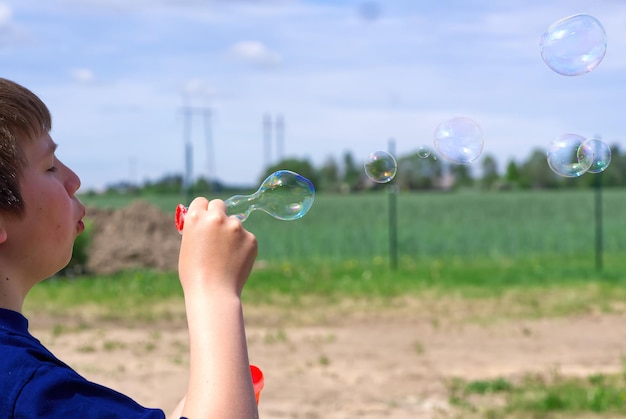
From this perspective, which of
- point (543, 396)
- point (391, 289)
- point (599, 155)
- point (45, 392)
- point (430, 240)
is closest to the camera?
point (45, 392)

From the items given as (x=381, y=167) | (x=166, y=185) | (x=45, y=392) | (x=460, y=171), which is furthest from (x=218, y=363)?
(x=166, y=185)

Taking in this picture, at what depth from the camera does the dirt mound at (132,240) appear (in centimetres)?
1200

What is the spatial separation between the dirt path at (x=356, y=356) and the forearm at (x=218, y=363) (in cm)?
387

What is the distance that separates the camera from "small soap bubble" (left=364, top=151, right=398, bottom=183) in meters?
3.01

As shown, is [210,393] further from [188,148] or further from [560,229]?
[560,229]

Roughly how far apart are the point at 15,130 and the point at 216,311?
381mm

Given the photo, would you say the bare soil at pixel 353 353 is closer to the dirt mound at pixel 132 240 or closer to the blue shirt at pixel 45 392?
the dirt mound at pixel 132 240

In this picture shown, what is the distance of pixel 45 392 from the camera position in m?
1.02

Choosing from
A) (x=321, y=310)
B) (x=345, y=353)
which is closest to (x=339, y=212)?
(x=321, y=310)

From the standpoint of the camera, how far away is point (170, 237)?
13141 mm

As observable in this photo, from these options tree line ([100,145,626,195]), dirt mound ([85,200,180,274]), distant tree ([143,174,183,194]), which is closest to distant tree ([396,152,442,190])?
tree line ([100,145,626,195])

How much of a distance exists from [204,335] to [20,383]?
235 mm

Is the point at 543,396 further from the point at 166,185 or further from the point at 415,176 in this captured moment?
the point at 166,185

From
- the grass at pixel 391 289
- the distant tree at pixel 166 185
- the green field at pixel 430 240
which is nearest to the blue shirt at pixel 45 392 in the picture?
the grass at pixel 391 289
